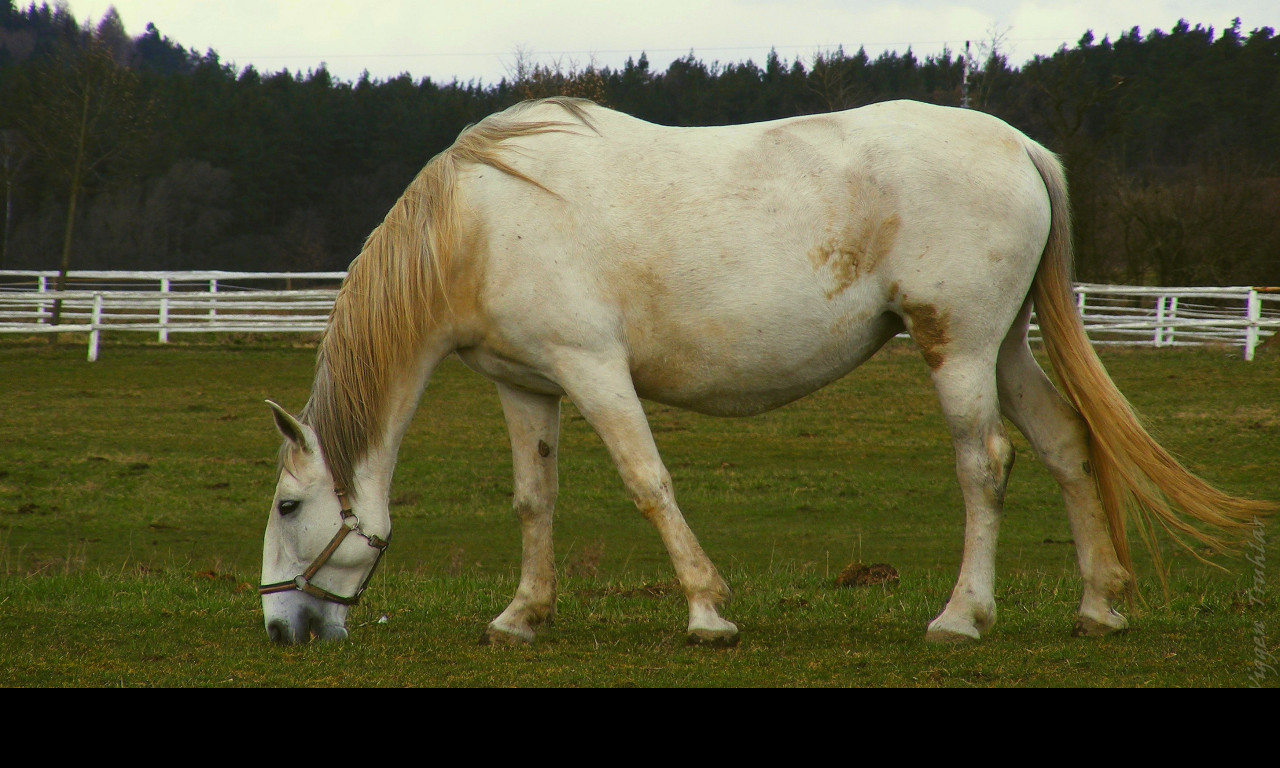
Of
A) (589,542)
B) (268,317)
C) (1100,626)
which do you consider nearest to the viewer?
(1100,626)

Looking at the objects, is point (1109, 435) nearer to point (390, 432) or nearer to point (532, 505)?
point (532, 505)

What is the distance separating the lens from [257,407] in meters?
15.0

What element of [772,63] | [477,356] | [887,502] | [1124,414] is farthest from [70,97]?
[772,63]

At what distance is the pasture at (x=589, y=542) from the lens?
391cm

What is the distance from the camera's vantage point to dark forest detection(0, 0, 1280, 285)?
28625mm

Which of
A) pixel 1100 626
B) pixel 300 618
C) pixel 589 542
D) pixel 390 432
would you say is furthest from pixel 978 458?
pixel 589 542

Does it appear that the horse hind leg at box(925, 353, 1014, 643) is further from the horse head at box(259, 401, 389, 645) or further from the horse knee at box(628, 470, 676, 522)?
the horse head at box(259, 401, 389, 645)

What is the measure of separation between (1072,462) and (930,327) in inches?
39.0

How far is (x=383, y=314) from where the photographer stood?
14.4 feet

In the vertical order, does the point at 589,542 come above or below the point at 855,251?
below

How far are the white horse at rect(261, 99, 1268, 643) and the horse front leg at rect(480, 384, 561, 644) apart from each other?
0.22m

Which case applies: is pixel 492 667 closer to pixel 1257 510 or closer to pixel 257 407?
pixel 1257 510

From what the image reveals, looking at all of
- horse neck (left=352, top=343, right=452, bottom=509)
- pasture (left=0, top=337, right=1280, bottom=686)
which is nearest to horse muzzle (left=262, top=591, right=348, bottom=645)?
pasture (left=0, top=337, right=1280, bottom=686)

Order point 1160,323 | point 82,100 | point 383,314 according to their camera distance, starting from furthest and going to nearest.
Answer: point 82,100, point 1160,323, point 383,314
